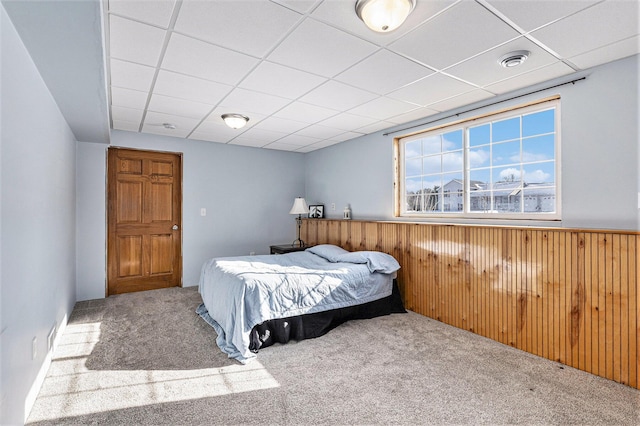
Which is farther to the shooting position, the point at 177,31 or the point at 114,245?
the point at 114,245

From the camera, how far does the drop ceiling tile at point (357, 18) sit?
1811 millimetres

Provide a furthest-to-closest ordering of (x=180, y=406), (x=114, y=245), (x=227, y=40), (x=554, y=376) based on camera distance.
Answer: (x=114, y=245) → (x=554, y=376) → (x=227, y=40) → (x=180, y=406)

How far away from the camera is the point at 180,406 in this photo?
6.58 feet

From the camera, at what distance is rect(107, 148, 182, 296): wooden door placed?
459 cm

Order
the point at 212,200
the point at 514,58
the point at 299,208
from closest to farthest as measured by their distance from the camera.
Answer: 1. the point at 514,58
2. the point at 212,200
3. the point at 299,208

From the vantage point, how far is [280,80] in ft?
9.25

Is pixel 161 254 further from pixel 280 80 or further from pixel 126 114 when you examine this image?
pixel 280 80

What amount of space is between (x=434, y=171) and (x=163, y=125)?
3.57 meters

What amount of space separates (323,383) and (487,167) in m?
2.71

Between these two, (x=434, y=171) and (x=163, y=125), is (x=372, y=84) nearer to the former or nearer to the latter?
(x=434, y=171)

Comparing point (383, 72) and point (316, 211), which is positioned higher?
point (383, 72)

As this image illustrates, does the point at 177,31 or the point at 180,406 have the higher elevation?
the point at 177,31

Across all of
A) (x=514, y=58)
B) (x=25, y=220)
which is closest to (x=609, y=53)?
(x=514, y=58)

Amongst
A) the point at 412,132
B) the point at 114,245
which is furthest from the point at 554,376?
the point at 114,245
